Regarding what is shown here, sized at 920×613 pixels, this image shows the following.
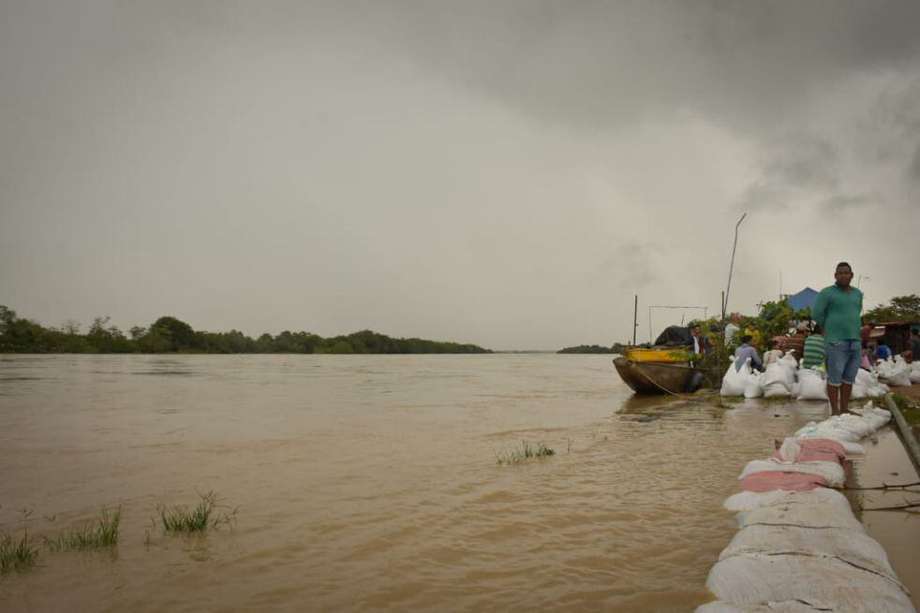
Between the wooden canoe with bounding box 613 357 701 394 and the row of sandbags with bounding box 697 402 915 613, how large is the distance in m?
9.71

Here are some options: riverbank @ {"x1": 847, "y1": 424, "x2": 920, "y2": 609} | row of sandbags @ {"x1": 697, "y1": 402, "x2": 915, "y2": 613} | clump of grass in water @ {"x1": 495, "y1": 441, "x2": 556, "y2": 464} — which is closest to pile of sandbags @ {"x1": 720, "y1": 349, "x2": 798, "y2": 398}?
riverbank @ {"x1": 847, "y1": 424, "x2": 920, "y2": 609}

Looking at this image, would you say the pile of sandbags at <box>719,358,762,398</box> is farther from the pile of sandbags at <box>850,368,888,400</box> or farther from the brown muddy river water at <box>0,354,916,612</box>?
the brown muddy river water at <box>0,354,916,612</box>

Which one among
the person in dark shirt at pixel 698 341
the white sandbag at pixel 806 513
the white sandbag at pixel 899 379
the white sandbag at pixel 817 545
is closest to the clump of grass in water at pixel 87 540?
the white sandbag at pixel 817 545

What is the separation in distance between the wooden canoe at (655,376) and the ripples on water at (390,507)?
3.61m

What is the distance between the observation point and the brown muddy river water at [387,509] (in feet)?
8.37

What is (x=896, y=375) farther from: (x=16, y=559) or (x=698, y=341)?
(x=16, y=559)

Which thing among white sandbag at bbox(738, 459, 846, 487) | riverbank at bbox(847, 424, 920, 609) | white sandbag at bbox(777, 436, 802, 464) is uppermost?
white sandbag at bbox(777, 436, 802, 464)

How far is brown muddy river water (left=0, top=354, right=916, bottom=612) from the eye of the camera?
100 inches

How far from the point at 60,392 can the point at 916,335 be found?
2485 centimetres

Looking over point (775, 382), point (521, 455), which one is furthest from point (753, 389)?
point (521, 455)

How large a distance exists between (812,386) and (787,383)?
1.77 feet

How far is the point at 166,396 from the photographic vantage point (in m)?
14.4

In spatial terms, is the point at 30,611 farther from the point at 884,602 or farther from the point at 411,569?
the point at 884,602

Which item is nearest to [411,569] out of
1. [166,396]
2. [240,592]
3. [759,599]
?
[240,592]
